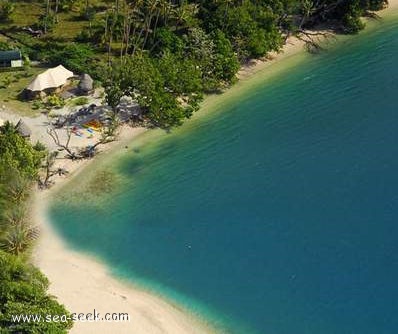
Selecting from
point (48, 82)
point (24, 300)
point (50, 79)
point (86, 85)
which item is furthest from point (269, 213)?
point (50, 79)

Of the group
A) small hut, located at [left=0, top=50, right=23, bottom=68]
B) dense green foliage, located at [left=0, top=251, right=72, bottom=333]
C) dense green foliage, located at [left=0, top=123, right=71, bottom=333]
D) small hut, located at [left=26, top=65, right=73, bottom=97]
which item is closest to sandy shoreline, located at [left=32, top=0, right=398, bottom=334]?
dense green foliage, located at [left=0, top=123, right=71, bottom=333]

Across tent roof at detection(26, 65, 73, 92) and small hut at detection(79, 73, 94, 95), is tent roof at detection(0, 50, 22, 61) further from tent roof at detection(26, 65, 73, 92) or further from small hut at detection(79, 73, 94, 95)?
small hut at detection(79, 73, 94, 95)

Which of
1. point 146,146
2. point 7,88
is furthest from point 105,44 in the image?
point 146,146

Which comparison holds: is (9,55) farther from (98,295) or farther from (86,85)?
(98,295)

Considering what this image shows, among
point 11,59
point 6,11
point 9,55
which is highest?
point 6,11

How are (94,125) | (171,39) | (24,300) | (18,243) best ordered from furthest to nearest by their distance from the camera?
(171,39)
(94,125)
(18,243)
(24,300)

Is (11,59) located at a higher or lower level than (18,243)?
higher
